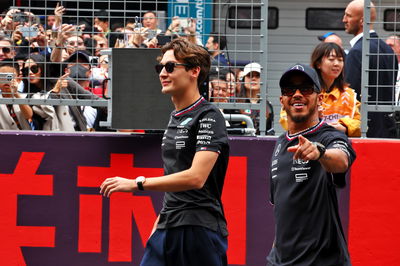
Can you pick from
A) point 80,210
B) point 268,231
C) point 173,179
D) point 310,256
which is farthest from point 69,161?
point 310,256

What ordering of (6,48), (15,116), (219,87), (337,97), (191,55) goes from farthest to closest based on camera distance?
(15,116) < (6,48) < (219,87) < (337,97) < (191,55)

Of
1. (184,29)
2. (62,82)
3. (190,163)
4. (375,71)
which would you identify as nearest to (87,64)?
(62,82)

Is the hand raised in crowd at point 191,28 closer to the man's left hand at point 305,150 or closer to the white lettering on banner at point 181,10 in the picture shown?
the white lettering on banner at point 181,10

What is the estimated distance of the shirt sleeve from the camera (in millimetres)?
5203

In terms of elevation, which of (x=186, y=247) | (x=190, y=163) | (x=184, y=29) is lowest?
(x=186, y=247)

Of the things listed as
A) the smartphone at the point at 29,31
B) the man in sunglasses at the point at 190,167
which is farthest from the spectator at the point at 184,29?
the man in sunglasses at the point at 190,167

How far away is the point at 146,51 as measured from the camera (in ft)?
23.2

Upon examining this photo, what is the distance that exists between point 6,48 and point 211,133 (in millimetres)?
2932

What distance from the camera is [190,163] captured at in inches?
210

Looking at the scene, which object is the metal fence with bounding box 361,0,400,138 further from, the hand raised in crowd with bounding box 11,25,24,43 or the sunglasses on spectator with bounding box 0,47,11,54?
the sunglasses on spectator with bounding box 0,47,11,54

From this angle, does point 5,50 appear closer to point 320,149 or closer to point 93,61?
point 93,61

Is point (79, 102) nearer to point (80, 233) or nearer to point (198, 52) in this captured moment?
point (80, 233)

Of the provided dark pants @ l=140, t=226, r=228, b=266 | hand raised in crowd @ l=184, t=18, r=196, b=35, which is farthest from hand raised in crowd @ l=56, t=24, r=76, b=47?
dark pants @ l=140, t=226, r=228, b=266

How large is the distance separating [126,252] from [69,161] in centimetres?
92
